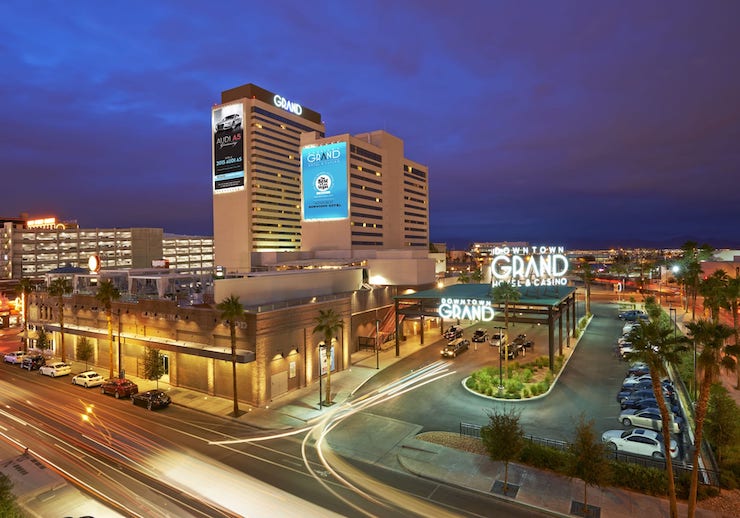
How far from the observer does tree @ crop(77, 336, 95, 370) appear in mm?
53219

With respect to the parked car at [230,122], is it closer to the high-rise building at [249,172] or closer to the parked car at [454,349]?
the high-rise building at [249,172]

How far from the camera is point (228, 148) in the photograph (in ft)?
428

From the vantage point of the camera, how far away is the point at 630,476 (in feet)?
78.8

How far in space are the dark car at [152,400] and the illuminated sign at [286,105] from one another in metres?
117

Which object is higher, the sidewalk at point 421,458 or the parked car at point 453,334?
the parked car at point 453,334

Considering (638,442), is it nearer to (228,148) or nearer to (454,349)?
(454,349)

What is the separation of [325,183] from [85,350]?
71.0 m

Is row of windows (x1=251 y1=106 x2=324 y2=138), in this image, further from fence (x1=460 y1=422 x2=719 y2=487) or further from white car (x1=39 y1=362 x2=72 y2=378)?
fence (x1=460 y1=422 x2=719 y2=487)

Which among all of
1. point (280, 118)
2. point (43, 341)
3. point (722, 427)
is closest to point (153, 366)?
point (43, 341)

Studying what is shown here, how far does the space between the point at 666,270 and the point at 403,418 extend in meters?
182

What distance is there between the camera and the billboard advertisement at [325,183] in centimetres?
10800

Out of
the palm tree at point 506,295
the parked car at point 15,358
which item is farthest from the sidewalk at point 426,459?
the parked car at point 15,358

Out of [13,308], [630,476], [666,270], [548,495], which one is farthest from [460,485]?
[666,270]

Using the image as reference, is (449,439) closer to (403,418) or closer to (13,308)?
(403,418)
